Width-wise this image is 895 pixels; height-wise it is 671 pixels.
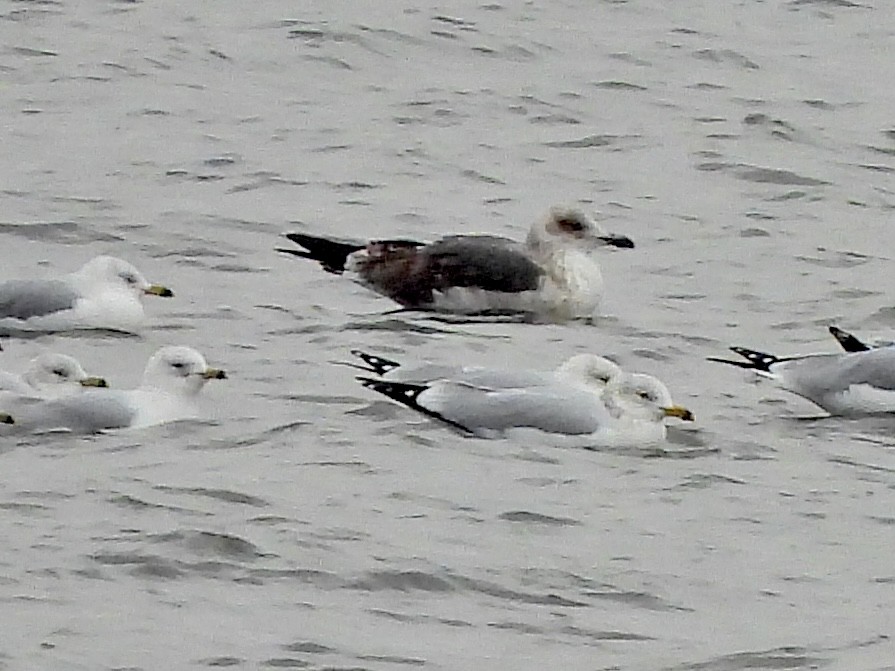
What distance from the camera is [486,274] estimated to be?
14.0m

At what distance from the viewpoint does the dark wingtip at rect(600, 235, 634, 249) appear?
14.3 meters

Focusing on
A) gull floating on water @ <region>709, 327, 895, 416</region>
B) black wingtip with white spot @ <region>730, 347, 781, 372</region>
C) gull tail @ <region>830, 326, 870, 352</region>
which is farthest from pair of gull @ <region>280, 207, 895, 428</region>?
gull floating on water @ <region>709, 327, 895, 416</region>

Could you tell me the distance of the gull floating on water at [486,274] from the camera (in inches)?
549

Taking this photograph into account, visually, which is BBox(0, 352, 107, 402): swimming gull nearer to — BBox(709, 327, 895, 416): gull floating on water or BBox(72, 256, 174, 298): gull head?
BBox(72, 256, 174, 298): gull head

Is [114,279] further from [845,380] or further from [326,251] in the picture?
[845,380]

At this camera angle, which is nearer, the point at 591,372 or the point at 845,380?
the point at 591,372

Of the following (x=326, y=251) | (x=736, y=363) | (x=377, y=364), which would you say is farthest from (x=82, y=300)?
(x=736, y=363)

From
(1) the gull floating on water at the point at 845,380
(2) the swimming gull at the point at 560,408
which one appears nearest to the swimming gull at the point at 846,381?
(1) the gull floating on water at the point at 845,380

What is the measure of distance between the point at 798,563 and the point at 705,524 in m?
0.52

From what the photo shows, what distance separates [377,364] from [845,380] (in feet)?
6.17

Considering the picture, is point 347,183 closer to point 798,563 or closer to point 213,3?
point 213,3

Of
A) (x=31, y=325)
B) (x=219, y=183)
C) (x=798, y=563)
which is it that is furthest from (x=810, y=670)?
(x=219, y=183)

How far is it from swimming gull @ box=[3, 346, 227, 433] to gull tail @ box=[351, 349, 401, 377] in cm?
76

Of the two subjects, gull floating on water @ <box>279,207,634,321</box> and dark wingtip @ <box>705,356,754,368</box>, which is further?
gull floating on water @ <box>279,207,634,321</box>
